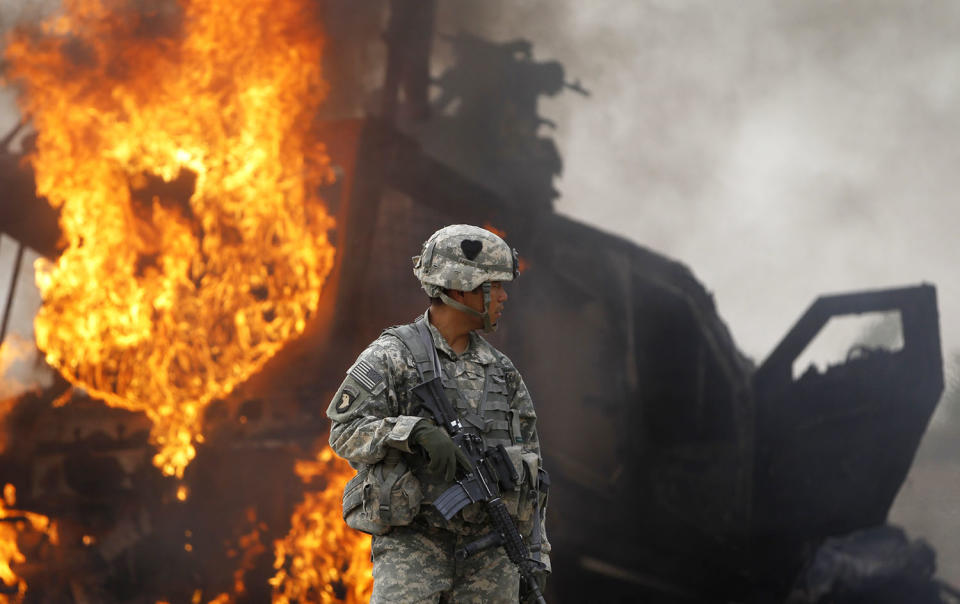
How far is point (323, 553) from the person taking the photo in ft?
25.1

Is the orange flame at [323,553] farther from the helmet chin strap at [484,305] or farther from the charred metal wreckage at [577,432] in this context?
the helmet chin strap at [484,305]

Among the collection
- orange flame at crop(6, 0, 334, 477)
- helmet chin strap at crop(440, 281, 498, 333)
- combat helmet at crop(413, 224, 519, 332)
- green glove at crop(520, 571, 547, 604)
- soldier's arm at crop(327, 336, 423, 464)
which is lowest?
green glove at crop(520, 571, 547, 604)

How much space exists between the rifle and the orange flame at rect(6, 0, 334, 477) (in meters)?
5.79

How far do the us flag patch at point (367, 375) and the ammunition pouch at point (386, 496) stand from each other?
0.65 ft

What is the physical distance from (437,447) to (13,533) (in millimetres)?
6670

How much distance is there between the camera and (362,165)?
27.6ft

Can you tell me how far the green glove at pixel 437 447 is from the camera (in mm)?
2377

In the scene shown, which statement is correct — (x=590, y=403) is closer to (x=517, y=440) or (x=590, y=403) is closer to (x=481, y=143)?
(x=481, y=143)

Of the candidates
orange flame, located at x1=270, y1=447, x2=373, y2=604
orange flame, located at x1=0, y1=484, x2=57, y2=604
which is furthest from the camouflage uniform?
orange flame, located at x1=0, y1=484, x2=57, y2=604

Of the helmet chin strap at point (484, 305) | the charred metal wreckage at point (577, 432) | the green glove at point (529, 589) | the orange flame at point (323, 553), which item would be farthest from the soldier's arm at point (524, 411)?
the charred metal wreckage at point (577, 432)

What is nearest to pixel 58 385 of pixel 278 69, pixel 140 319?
pixel 140 319

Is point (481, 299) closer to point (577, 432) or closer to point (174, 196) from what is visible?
point (174, 196)

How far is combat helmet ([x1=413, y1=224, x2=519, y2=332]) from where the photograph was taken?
8.70ft

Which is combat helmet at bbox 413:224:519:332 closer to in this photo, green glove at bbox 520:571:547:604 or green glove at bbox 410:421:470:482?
green glove at bbox 410:421:470:482
